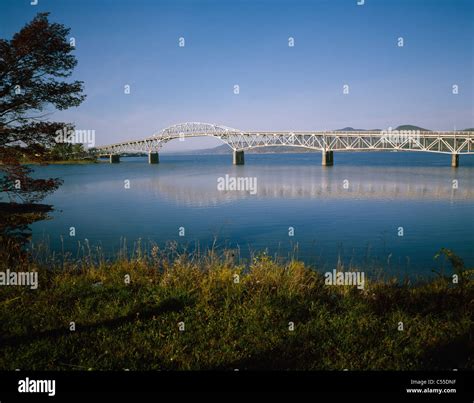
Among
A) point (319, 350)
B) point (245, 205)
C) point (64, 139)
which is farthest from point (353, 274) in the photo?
point (245, 205)

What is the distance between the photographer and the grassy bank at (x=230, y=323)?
176 inches

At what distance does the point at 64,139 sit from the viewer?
30.1 ft

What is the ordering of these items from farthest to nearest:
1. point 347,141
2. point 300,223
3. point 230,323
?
point 347,141, point 300,223, point 230,323

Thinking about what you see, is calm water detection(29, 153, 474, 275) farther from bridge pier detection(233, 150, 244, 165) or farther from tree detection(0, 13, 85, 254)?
bridge pier detection(233, 150, 244, 165)

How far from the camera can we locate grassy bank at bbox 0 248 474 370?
14.6 ft

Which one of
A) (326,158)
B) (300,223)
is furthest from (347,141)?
(300,223)

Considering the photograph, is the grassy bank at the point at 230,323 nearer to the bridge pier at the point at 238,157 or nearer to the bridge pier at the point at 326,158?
the bridge pier at the point at 326,158

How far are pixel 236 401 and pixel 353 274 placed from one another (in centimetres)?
434

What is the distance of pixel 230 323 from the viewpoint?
5242mm

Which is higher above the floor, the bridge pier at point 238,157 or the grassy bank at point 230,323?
the bridge pier at point 238,157

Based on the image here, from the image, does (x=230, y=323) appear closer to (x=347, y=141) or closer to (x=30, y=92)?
(x=30, y=92)

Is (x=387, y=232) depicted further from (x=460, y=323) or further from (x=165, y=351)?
(x=165, y=351)

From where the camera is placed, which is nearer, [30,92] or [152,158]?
[30,92]

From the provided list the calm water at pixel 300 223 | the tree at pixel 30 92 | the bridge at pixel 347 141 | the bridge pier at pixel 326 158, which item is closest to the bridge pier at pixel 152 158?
the bridge at pixel 347 141
